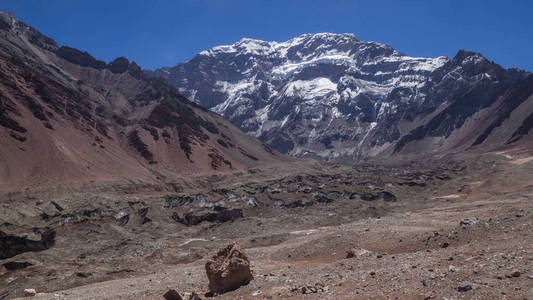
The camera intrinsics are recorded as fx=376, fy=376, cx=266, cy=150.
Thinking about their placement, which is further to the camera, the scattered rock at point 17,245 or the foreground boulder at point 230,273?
the scattered rock at point 17,245

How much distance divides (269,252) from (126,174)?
7341 cm

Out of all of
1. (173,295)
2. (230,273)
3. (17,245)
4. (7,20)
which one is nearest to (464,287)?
(230,273)

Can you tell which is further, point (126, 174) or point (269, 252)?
point (126, 174)

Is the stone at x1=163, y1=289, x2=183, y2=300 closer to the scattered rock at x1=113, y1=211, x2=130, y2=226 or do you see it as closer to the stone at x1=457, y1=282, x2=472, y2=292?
the stone at x1=457, y1=282, x2=472, y2=292

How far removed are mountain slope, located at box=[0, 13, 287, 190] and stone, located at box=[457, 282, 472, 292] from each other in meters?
75.0

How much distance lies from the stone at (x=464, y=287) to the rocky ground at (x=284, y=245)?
3 cm

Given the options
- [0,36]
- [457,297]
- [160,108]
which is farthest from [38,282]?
[0,36]

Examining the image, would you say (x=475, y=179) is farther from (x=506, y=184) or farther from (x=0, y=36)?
(x=0, y=36)

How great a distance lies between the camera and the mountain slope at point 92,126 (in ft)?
265

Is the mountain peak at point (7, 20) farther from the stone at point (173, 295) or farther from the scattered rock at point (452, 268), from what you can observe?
the scattered rock at point (452, 268)

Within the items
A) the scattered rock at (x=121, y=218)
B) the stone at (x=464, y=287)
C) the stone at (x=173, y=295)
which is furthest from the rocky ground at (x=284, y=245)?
the stone at (x=173, y=295)

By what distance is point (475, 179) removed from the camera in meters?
81.1

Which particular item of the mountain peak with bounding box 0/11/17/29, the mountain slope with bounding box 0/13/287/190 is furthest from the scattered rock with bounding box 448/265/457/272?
the mountain peak with bounding box 0/11/17/29

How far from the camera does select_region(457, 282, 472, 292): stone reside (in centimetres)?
973
